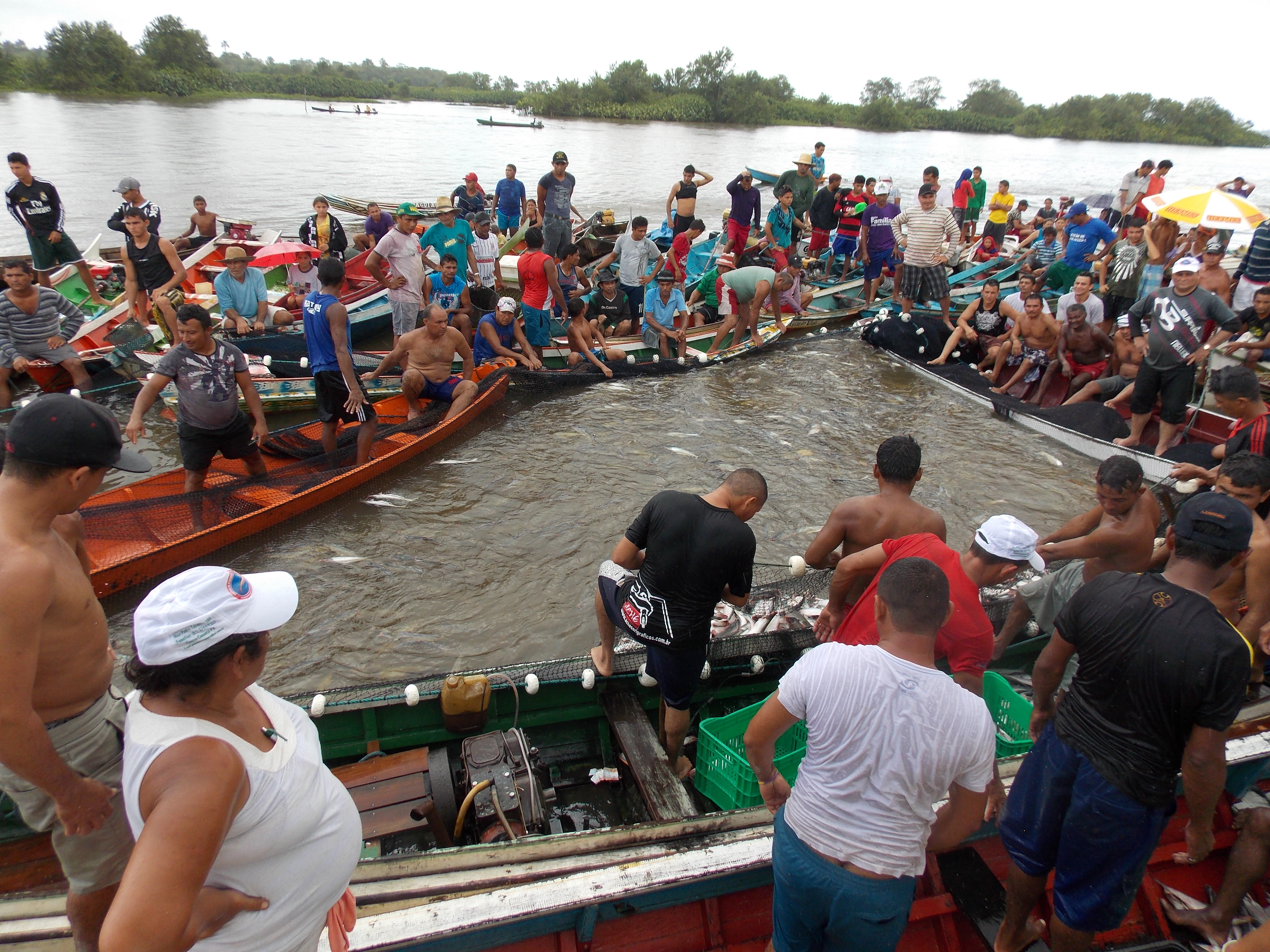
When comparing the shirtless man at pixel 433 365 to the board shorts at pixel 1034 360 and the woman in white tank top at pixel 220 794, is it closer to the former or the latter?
the woman in white tank top at pixel 220 794

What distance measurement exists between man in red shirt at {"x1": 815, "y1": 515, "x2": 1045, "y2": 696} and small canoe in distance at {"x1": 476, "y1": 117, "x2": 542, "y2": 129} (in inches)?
2696

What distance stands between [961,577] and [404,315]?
879cm

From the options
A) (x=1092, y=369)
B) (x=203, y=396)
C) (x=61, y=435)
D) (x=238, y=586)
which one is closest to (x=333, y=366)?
(x=203, y=396)

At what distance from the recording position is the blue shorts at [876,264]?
13945 millimetres

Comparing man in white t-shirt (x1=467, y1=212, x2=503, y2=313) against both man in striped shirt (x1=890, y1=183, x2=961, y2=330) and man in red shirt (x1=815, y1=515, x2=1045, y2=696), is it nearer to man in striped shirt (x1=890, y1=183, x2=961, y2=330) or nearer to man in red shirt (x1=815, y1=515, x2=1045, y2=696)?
man in striped shirt (x1=890, y1=183, x2=961, y2=330)

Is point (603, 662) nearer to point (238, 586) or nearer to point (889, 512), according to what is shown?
point (889, 512)

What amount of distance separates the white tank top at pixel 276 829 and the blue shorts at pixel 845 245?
16.1 metres

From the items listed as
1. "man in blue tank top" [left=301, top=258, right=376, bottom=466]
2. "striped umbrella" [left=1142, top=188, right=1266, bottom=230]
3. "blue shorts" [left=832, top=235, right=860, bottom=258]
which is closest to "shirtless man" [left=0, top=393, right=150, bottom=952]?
"man in blue tank top" [left=301, top=258, right=376, bottom=466]

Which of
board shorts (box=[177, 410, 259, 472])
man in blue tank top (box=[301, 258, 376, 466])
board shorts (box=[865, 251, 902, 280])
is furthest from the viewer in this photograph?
board shorts (box=[865, 251, 902, 280])

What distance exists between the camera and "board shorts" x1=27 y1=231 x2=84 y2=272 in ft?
36.9

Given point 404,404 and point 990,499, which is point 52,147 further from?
point 990,499

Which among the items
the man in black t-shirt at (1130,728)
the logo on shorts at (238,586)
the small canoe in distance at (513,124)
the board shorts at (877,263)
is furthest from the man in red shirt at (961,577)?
the small canoe in distance at (513,124)

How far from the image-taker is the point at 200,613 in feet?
5.52

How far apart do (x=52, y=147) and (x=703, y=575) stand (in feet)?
137
